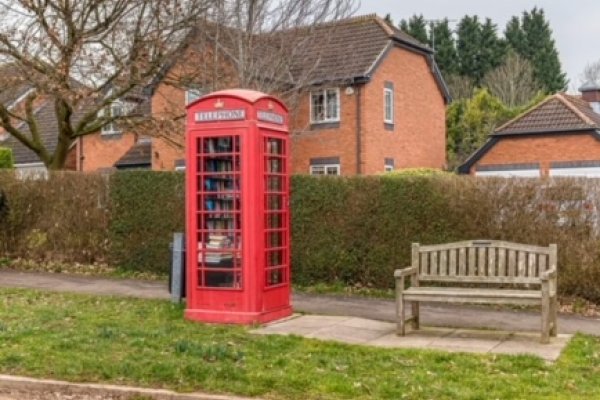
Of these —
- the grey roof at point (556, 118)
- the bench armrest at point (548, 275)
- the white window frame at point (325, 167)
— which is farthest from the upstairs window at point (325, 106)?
the bench armrest at point (548, 275)

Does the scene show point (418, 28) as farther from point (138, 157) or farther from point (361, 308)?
point (361, 308)

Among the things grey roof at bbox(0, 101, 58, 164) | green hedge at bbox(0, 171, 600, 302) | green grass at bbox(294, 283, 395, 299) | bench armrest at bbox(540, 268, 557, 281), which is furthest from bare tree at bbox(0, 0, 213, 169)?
grey roof at bbox(0, 101, 58, 164)

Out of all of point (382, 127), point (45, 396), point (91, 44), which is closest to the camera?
point (45, 396)

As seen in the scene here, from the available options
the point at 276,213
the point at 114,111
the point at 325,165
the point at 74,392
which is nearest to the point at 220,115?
the point at 276,213

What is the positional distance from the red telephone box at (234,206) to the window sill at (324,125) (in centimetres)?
1759

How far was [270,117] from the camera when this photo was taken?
10547 millimetres

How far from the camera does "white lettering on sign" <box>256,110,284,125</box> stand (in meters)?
10.3

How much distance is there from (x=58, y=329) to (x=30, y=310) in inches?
67.5

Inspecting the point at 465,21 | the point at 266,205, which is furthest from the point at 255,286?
the point at 465,21

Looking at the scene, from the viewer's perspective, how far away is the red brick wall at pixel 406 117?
2822 cm

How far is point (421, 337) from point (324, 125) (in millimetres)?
19328

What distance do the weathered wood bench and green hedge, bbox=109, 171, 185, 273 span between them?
6.53 metres

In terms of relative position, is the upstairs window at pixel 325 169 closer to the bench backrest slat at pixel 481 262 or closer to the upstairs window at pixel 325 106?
the upstairs window at pixel 325 106

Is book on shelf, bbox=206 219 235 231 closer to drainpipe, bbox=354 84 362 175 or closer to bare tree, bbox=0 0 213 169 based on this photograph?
bare tree, bbox=0 0 213 169
